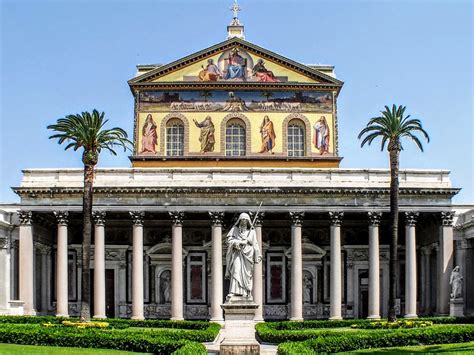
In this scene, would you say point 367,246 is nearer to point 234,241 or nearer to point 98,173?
point 98,173

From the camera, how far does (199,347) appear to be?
92.7 feet

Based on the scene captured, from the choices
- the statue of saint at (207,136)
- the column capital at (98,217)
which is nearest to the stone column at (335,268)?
the statue of saint at (207,136)

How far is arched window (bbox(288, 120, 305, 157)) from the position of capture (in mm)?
62344

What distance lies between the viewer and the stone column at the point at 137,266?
55.3 metres

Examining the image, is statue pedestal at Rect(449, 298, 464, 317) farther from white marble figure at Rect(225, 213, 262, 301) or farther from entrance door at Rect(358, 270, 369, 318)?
white marble figure at Rect(225, 213, 262, 301)

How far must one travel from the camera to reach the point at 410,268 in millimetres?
55875

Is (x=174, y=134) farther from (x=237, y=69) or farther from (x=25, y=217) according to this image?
(x=25, y=217)

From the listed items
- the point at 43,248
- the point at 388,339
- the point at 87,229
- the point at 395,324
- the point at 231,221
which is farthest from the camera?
the point at 43,248

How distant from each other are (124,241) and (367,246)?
1685 cm

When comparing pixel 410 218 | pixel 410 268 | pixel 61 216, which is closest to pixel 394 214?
pixel 410 218

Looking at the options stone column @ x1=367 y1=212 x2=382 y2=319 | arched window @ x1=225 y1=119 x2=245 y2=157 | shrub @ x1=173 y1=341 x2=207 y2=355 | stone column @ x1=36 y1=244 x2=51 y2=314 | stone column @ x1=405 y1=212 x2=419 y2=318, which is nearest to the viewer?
shrub @ x1=173 y1=341 x2=207 y2=355

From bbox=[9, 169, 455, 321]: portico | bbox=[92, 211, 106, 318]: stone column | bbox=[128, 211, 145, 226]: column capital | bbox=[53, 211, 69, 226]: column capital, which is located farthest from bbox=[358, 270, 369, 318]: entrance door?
bbox=[53, 211, 69, 226]: column capital

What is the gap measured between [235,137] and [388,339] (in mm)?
29345

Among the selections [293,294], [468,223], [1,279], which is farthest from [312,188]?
[1,279]
